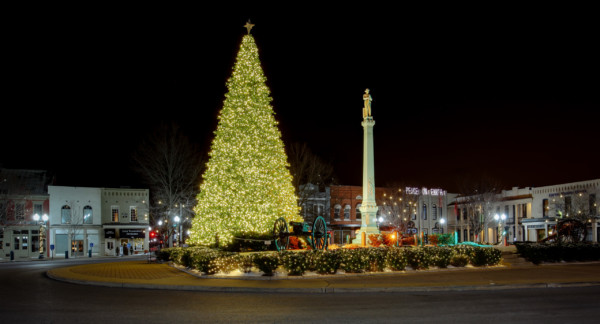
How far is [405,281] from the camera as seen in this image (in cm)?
1855

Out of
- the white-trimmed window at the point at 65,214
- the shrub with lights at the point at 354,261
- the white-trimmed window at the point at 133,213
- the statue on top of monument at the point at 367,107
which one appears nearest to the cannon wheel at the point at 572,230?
the statue on top of monument at the point at 367,107

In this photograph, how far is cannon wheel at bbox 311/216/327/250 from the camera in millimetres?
22172

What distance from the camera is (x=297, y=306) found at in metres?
13.1

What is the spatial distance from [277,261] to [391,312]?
8820 mm

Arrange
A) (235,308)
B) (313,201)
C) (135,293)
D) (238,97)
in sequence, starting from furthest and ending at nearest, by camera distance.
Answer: (313,201)
(238,97)
(135,293)
(235,308)

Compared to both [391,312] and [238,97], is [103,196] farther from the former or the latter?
[391,312]

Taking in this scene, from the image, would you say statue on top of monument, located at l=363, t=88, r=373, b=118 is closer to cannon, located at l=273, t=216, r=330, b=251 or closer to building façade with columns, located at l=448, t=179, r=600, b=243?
cannon, located at l=273, t=216, r=330, b=251

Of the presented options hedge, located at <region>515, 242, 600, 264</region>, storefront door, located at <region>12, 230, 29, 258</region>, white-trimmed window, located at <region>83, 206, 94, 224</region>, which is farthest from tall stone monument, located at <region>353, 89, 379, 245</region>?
storefront door, located at <region>12, 230, 29, 258</region>

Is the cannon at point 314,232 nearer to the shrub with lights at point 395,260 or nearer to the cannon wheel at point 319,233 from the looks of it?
the cannon wheel at point 319,233

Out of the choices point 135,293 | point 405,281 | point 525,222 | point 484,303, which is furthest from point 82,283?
point 525,222

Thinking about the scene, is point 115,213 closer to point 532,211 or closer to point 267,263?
point 267,263

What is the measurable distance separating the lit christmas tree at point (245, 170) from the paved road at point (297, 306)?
445 inches

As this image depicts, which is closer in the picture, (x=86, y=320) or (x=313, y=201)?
(x=86, y=320)

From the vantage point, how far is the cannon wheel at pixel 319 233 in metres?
22.2
